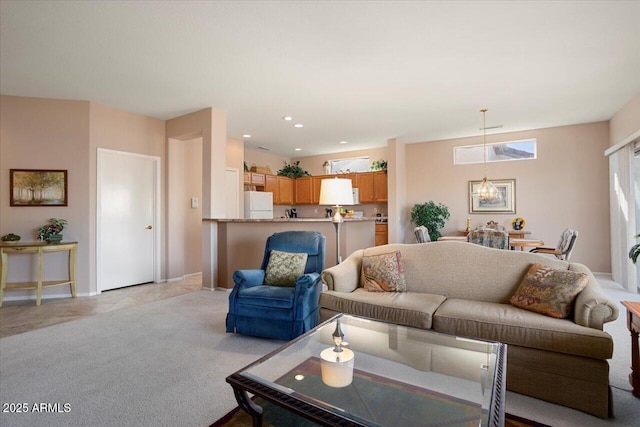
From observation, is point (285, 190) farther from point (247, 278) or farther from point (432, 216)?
point (247, 278)

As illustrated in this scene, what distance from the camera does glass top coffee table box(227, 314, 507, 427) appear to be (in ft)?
4.23

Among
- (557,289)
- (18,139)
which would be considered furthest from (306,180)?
(557,289)

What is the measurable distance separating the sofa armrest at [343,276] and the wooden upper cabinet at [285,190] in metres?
5.16

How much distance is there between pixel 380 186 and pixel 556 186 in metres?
3.30

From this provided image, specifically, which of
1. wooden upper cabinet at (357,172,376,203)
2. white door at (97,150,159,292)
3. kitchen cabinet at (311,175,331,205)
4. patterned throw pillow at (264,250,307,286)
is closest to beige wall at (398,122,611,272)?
wooden upper cabinet at (357,172,376,203)

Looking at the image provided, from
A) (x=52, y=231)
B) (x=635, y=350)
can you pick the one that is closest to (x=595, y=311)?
(x=635, y=350)

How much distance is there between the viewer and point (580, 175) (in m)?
5.71

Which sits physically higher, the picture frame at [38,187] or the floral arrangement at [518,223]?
the picture frame at [38,187]

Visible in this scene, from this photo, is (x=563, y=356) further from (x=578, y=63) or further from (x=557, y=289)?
(x=578, y=63)

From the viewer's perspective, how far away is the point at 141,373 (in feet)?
7.46

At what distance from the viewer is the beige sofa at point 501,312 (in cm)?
180

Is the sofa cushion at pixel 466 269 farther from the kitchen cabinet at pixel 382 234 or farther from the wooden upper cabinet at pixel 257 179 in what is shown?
the wooden upper cabinet at pixel 257 179

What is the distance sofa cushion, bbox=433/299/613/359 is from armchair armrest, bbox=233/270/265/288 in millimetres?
1667

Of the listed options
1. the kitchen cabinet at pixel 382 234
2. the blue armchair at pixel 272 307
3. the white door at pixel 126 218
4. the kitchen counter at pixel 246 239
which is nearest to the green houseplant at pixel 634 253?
the blue armchair at pixel 272 307
